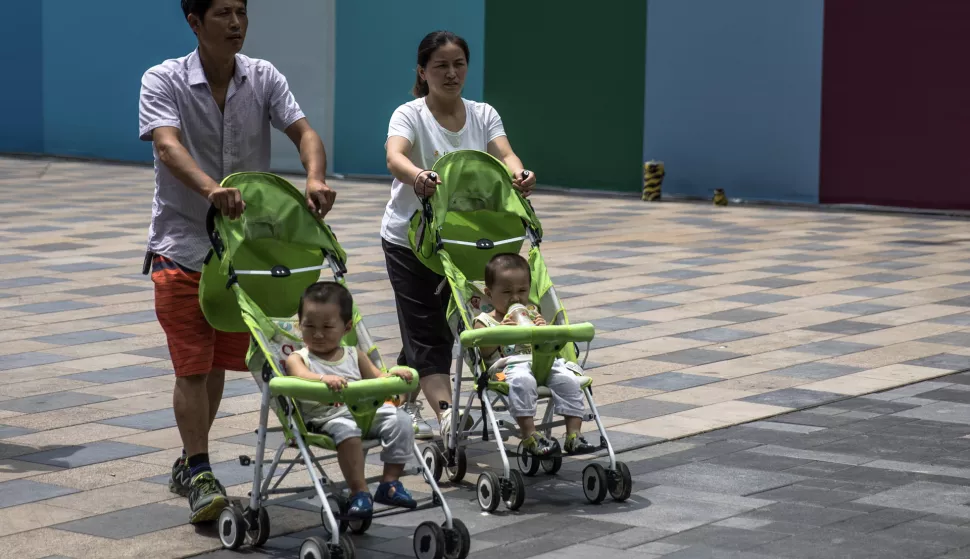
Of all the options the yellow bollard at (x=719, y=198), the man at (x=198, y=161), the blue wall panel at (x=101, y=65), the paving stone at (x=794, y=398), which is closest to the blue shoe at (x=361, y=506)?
the man at (x=198, y=161)

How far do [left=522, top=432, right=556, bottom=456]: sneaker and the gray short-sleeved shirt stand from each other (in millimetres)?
1404

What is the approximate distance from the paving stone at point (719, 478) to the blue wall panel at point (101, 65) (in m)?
16.7

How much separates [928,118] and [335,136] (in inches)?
320

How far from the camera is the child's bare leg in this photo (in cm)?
483

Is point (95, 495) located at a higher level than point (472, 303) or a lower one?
lower

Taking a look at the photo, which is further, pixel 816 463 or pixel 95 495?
pixel 816 463

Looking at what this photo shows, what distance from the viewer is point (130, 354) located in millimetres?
8516

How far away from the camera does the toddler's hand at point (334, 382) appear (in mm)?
4734

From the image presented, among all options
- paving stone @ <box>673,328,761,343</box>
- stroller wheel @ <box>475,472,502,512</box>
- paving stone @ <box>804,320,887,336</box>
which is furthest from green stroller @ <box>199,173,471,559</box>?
paving stone @ <box>804,320,887,336</box>

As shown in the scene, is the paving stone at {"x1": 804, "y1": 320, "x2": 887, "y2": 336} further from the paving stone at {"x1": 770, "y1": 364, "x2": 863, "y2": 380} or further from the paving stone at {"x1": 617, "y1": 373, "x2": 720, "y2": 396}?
the paving stone at {"x1": 617, "y1": 373, "x2": 720, "y2": 396}

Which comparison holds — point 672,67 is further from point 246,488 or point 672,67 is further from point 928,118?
point 246,488

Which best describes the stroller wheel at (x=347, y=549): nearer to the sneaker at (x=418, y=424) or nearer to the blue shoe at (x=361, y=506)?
the blue shoe at (x=361, y=506)

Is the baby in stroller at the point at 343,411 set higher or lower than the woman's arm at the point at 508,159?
lower

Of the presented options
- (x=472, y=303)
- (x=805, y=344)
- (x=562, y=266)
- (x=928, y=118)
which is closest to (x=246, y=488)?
(x=472, y=303)
